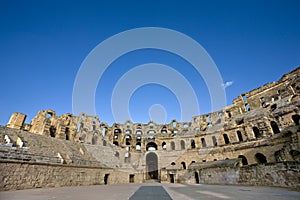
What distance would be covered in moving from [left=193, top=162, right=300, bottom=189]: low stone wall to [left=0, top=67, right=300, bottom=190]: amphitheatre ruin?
58mm

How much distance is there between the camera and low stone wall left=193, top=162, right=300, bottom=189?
10.0 meters

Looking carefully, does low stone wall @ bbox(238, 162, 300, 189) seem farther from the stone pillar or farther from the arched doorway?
the stone pillar

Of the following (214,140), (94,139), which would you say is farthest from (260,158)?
(94,139)

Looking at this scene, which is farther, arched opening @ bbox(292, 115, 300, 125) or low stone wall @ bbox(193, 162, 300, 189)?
arched opening @ bbox(292, 115, 300, 125)

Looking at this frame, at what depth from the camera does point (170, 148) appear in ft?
119

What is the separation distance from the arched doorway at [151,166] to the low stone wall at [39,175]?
1720 cm

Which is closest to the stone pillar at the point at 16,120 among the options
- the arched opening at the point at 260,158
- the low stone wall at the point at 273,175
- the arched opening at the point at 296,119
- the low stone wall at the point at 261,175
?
the low stone wall at the point at 261,175

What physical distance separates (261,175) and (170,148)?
24.9 m

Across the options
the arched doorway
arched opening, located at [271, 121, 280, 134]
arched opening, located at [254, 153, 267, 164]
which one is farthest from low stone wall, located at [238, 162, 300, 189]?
the arched doorway

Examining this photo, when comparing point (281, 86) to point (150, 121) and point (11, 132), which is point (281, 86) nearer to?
→ point (150, 121)

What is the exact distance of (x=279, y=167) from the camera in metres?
11.0

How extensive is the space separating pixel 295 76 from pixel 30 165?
39566 mm

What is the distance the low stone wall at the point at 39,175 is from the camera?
1098cm

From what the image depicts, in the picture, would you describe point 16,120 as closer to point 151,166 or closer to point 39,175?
point 39,175
